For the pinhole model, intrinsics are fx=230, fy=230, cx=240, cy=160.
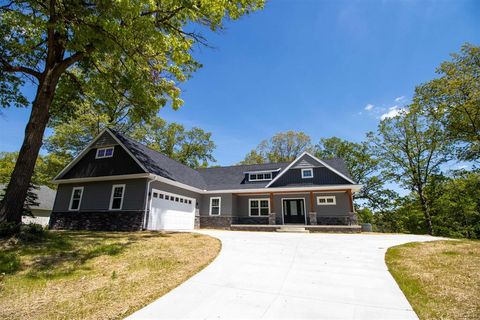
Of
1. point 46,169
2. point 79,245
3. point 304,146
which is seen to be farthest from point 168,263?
point 304,146

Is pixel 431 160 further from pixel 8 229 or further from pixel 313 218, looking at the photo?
pixel 8 229

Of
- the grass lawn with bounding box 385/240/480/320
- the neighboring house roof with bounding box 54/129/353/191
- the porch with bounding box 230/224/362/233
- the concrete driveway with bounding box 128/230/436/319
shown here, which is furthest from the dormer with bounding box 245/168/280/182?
the concrete driveway with bounding box 128/230/436/319

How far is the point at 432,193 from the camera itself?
25.2 m

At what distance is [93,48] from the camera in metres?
9.98

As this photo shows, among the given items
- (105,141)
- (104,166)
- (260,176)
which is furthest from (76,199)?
(260,176)

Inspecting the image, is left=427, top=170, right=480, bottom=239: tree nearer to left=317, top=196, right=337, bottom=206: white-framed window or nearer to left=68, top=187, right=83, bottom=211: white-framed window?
left=317, top=196, right=337, bottom=206: white-framed window

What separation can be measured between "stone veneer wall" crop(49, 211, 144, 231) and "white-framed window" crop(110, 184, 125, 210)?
0.42m

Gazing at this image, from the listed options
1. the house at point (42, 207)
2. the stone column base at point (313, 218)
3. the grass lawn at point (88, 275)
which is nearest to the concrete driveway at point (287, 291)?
the grass lawn at point (88, 275)

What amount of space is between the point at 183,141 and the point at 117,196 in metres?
20.7

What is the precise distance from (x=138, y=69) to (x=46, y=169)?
2391cm

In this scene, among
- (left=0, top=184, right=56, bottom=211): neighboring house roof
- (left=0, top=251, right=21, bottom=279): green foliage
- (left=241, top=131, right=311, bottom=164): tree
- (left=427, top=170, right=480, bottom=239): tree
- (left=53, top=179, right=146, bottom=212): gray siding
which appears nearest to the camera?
(left=0, top=251, right=21, bottom=279): green foliage

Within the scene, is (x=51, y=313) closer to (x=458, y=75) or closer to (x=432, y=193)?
(x=458, y=75)

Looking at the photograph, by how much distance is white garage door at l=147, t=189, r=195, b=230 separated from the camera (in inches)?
570

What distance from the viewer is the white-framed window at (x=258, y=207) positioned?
19797mm
